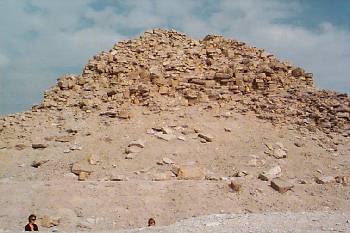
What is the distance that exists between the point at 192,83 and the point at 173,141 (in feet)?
14.5

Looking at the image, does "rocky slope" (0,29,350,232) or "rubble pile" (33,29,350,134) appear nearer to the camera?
"rocky slope" (0,29,350,232)

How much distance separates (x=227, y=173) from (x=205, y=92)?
5528mm

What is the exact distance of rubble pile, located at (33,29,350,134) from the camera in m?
18.4

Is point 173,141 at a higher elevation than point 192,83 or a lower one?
lower

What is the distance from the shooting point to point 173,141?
15.6 metres

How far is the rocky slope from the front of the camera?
1215cm

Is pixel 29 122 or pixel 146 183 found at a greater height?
pixel 29 122

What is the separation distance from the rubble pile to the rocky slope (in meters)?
0.05

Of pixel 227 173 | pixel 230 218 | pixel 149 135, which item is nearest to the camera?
pixel 230 218

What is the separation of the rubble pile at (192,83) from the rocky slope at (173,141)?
0.16 feet

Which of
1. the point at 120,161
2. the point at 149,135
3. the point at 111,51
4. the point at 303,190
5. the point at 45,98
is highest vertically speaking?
the point at 111,51

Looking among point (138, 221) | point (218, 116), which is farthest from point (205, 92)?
point (138, 221)

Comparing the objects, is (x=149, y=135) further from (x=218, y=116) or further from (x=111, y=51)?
(x=111, y=51)

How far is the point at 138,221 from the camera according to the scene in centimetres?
1147
